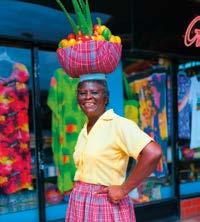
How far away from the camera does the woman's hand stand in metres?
2.20

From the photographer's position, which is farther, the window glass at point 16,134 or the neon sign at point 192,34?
the neon sign at point 192,34

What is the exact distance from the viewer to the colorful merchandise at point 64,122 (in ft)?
15.9

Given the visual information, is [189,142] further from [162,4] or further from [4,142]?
[4,142]

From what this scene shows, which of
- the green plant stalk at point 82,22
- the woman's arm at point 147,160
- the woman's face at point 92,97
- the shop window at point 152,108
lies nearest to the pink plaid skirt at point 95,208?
the woman's arm at point 147,160

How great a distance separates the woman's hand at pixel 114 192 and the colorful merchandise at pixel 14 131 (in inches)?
98.1

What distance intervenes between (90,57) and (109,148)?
0.50 metres

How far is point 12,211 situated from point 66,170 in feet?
2.55

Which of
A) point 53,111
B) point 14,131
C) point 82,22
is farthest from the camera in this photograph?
point 53,111

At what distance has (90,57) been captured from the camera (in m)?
2.25

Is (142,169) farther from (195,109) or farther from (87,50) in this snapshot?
(195,109)

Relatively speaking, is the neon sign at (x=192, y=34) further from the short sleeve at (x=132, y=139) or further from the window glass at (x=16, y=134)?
the short sleeve at (x=132, y=139)

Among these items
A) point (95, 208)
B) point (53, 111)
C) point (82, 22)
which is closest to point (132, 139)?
point (95, 208)

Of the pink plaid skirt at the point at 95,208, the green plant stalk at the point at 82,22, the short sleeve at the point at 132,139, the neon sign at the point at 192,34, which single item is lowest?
the pink plaid skirt at the point at 95,208

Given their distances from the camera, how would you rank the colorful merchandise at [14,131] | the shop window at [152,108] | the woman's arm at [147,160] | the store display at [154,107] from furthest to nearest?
the store display at [154,107], the shop window at [152,108], the colorful merchandise at [14,131], the woman's arm at [147,160]
